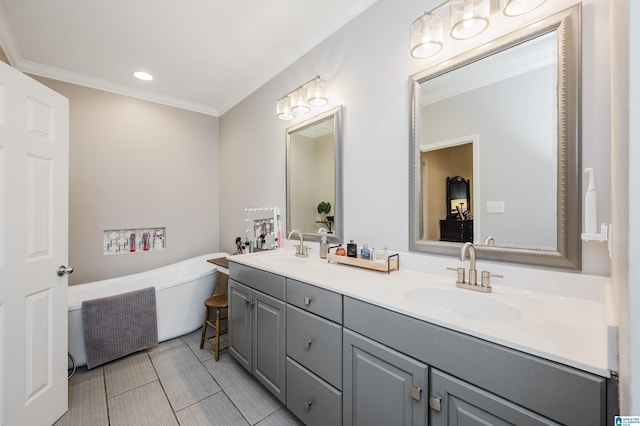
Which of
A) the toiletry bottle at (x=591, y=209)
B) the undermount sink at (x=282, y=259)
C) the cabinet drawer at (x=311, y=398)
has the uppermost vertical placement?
the toiletry bottle at (x=591, y=209)

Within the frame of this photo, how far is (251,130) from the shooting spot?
118 inches

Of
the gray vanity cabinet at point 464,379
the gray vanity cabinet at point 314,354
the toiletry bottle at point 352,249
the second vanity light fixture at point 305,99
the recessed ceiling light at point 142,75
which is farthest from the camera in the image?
the recessed ceiling light at point 142,75

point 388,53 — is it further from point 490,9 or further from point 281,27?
point 281,27

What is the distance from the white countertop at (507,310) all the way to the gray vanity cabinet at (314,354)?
0.31 feet

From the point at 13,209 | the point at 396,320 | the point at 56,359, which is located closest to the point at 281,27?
the point at 13,209

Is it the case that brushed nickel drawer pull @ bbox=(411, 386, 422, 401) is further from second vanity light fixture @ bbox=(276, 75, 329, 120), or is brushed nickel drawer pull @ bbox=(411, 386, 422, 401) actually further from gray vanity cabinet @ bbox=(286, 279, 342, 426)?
second vanity light fixture @ bbox=(276, 75, 329, 120)

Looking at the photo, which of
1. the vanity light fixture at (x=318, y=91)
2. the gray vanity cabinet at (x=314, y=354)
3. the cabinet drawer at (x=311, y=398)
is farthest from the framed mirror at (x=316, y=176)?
the cabinet drawer at (x=311, y=398)

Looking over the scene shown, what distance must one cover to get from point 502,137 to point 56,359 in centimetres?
281

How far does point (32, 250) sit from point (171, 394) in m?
1.26

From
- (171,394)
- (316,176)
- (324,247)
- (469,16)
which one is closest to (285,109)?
(316,176)

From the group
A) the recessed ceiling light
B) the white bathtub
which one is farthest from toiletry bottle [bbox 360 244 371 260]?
the recessed ceiling light

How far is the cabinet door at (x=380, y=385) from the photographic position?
3.20 ft

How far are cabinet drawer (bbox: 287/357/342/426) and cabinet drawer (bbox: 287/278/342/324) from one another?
0.34 meters

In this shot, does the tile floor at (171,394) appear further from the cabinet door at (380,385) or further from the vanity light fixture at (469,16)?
the vanity light fixture at (469,16)
